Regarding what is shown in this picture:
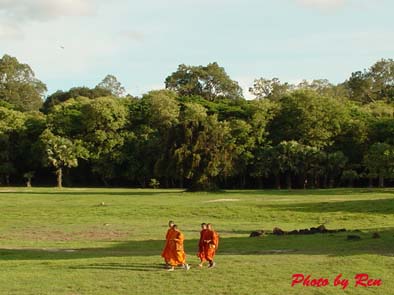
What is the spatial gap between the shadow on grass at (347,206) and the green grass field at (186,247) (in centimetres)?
7

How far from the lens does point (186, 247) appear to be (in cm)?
2723

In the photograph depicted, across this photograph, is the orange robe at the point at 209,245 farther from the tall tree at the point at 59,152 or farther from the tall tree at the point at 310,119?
the tall tree at the point at 310,119

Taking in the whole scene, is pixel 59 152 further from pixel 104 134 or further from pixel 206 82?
pixel 206 82

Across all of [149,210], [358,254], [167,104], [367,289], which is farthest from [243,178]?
[367,289]

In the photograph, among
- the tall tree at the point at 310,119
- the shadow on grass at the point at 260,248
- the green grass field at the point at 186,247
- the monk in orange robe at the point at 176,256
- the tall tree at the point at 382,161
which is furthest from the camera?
the tall tree at the point at 310,119

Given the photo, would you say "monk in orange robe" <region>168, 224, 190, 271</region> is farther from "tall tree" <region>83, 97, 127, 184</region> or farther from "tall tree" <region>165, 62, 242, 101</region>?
"tall tree" <region>165, 62, 242, 101</region>

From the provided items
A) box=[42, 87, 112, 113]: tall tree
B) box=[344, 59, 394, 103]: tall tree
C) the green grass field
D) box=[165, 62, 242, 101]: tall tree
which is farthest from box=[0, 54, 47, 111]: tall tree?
the green grass field

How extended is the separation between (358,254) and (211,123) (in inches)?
2079

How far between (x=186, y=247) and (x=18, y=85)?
10762 centimetres

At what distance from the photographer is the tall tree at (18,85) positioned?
12519 centimetres

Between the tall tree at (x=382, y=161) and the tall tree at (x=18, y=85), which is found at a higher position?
the tall tree at (x=18, y=85)

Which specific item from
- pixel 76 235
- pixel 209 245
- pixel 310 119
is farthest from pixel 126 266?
pixel 310 119

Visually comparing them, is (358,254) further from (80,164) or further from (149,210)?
(80,164)

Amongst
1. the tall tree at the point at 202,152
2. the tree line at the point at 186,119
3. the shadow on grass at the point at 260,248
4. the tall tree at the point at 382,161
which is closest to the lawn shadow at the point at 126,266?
the shadow on grass at the point at 260,248
